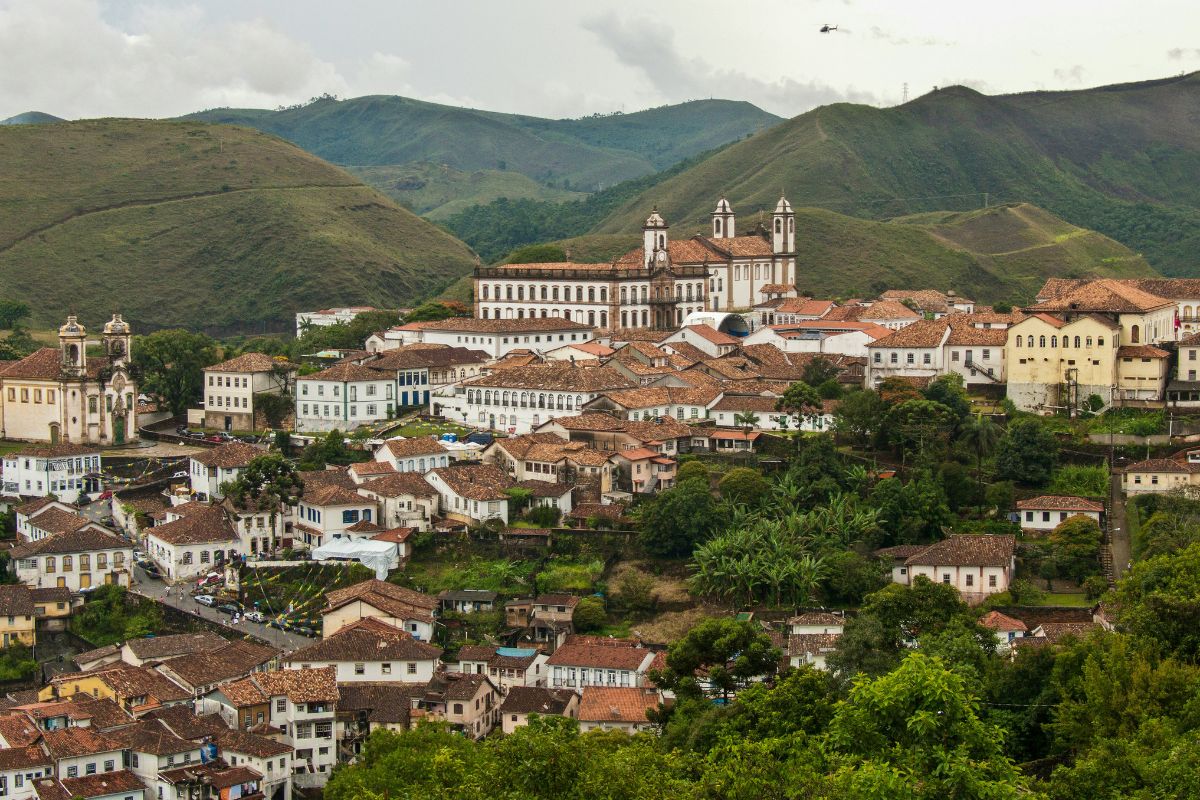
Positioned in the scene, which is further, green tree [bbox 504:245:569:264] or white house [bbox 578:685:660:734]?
green tree [bbox 504:245:569:264]

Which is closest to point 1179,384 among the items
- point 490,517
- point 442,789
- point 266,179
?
point 490,517

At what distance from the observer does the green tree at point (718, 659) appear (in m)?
36.6

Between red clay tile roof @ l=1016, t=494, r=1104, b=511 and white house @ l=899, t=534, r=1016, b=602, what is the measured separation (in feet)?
7.39

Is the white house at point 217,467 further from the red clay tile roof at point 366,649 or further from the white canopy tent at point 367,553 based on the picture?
the red clay tile roof at point 366,649

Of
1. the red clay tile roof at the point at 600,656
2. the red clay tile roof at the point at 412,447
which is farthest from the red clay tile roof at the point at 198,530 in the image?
the red clay tile roof at the point at 600,656

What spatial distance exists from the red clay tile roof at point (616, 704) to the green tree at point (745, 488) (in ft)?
33.8

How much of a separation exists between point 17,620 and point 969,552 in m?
26.7

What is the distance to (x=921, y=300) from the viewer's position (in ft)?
250

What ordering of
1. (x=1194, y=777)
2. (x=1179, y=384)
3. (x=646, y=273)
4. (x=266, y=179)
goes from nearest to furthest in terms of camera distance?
(x=1194, y=777) < (x=1179, y=384) < (x=646, y=273) < (x=266, y=179)

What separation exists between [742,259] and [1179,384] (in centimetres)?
2940

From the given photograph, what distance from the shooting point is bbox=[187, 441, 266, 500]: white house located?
180ft

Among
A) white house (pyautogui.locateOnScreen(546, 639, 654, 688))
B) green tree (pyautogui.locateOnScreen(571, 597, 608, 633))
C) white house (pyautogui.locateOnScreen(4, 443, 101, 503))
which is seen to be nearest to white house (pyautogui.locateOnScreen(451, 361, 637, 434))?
white house (pyautogui.locateOnScreen(4, 443, 101, 503))

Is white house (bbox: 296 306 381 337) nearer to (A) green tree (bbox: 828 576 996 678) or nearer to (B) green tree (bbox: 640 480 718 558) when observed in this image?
(B) green tree (bbox: 640 480 718 558)

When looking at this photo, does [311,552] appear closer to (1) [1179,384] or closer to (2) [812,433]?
(2) [812,433]
